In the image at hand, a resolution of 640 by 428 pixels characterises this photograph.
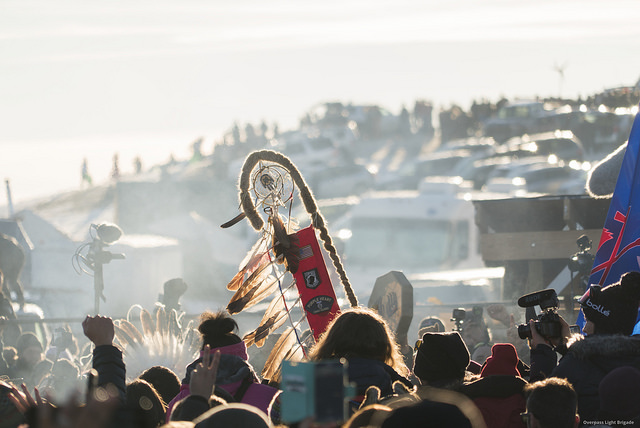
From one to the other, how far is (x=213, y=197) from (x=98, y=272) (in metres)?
12.0

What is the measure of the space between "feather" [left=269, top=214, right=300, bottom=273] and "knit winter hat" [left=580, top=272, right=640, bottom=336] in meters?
1.87

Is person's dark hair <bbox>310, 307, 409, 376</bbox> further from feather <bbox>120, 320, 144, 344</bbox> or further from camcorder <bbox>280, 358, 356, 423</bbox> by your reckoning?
feather <bbox>120, 320, 144, 344</bbox>

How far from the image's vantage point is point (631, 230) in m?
5.95

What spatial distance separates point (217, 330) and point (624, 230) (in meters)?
3.23

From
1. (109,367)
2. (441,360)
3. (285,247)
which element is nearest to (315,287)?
(285,247)

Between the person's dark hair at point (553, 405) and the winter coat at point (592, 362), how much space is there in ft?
1.82

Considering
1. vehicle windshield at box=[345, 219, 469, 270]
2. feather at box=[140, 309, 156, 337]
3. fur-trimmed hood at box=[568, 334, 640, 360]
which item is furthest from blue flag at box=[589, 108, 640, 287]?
vehicle windshield at box=[345, 219, 469, 270]

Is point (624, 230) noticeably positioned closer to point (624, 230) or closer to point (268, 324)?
point (624, 230)

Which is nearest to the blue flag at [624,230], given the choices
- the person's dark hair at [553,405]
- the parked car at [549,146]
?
the person's dark hair at [553,405]

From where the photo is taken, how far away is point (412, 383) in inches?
160

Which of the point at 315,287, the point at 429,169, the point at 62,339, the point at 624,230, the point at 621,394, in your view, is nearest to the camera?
the point at 621,394

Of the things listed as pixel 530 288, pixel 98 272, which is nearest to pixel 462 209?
pixel 530 288

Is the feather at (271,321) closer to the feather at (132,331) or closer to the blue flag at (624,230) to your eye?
the feather at (132,331)

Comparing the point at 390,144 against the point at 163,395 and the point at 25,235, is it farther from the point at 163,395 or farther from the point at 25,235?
the point at 163,395
